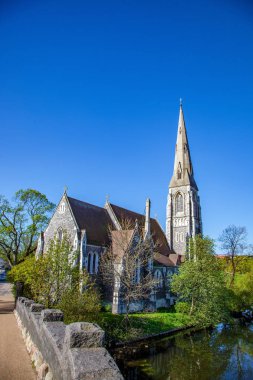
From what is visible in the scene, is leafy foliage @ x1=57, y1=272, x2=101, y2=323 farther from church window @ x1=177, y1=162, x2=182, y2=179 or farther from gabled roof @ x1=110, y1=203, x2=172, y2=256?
church window @ x1=177, y1=162, x2=182, y2=179

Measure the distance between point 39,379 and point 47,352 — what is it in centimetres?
75

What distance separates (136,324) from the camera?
20.8 m

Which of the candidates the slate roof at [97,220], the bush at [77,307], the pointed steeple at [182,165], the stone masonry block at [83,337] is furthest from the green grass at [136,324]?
the pointed steeple at [182,165]

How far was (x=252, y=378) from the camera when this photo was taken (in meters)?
14.5

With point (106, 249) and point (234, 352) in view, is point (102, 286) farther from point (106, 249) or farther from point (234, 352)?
point (234, 352)

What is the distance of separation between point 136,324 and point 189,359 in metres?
5.01

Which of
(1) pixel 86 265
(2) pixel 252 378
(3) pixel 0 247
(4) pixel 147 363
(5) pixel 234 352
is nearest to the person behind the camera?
(2) pixel 252 378

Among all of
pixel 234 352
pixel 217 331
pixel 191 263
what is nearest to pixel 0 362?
pixel 234 352

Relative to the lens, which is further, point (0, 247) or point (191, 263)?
point (0, 247)

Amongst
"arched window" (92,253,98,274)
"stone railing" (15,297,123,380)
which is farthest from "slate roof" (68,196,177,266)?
"stone railing" (15,297,123,380)

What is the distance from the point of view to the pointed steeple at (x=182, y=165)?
4320cm

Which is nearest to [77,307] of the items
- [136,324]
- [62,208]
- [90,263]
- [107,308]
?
[136,324]

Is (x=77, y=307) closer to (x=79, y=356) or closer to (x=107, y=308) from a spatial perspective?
(x=79, y=356)

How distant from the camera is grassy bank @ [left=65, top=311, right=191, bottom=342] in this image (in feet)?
59.8
